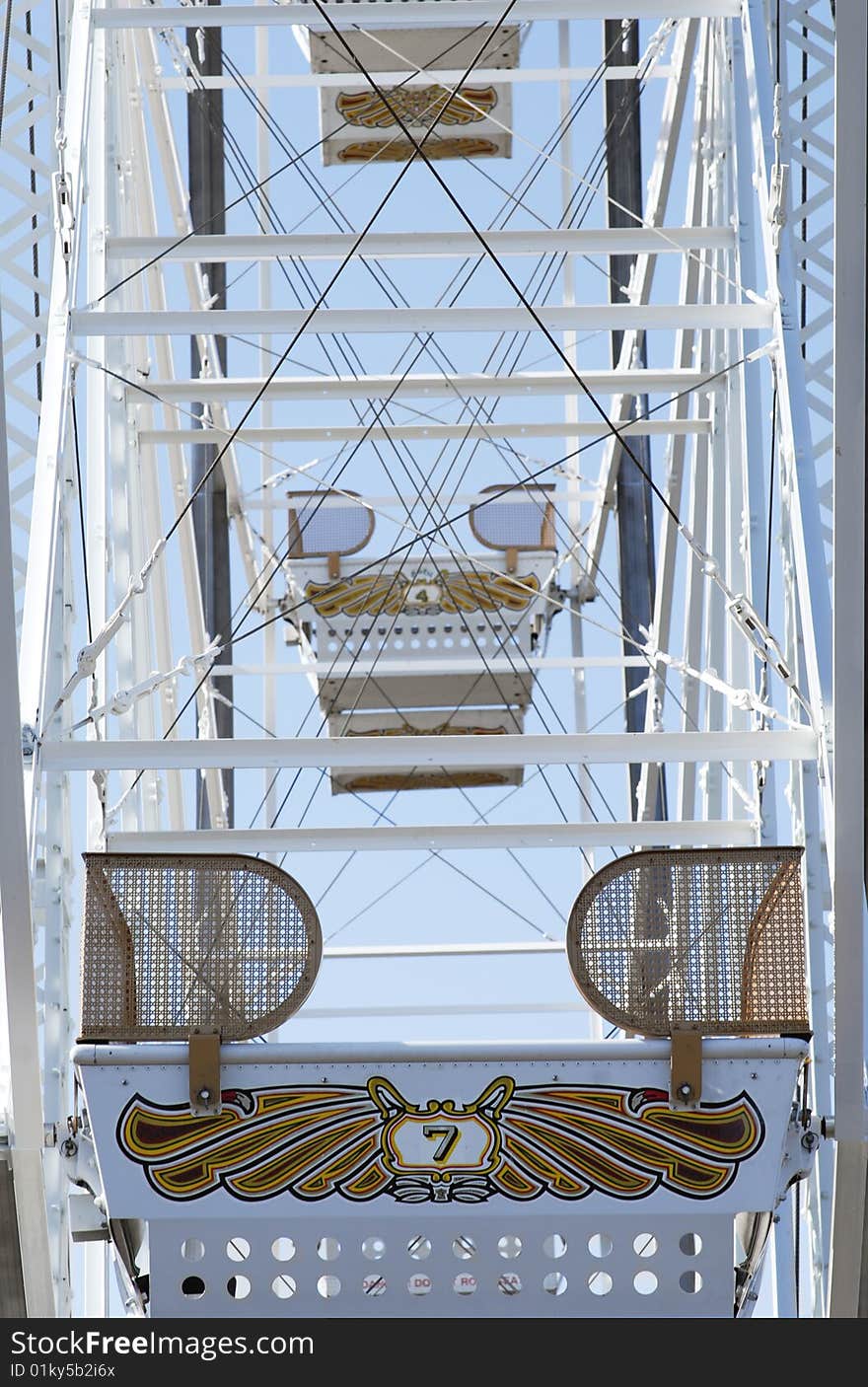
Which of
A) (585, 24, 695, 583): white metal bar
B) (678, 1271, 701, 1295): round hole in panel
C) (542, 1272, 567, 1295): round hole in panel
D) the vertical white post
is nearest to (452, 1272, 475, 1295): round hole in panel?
(542, 1272, 567, 1295): round hole in panel

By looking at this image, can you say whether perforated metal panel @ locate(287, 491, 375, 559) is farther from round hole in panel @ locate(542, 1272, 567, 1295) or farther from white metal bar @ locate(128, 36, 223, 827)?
round hole in panel @ locate(542, 1272, 567, 1295)

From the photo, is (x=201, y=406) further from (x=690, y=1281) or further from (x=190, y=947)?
(x=690, y=1281)

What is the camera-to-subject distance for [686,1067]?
28.0 ft

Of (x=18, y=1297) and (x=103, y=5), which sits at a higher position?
(x=103, y=5)

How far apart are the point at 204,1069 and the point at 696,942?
1.98m

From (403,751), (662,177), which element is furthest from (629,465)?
(403,751)

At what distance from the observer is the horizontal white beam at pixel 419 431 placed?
14750mm

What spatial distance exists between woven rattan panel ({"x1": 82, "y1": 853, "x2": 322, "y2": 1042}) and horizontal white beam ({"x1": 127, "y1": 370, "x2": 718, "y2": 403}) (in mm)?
3747

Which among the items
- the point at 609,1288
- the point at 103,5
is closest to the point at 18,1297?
the point at 609,1288

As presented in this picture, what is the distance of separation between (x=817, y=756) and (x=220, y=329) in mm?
3641

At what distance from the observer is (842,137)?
8352 millimetres

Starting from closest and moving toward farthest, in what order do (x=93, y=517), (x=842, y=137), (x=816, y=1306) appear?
1. (x=842, y=137)
2. (x=816, y=1306)
3. (x=93, y=517)

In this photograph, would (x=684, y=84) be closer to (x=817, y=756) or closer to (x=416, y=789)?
(x=817, y=756)

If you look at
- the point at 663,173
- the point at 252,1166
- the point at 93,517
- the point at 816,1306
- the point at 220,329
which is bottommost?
the point at 816,1306
